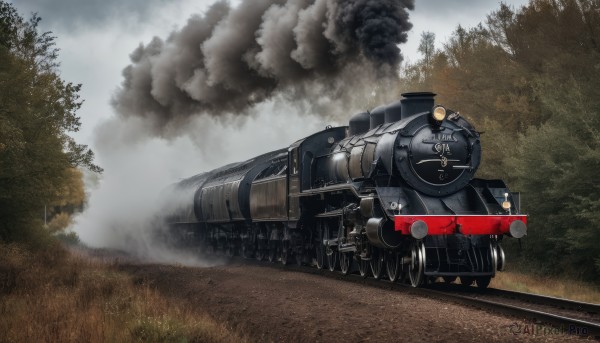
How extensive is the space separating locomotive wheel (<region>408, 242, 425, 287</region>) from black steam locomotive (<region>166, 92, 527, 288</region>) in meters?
0.02

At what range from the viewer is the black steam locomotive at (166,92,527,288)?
13.5m

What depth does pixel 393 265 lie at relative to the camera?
14.7 meters

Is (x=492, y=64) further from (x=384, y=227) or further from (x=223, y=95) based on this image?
(x=384, y=227)

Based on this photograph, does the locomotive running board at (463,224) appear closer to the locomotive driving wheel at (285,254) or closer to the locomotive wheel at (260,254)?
the locomotive driving wheel at (285,254)

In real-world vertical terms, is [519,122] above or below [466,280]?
above

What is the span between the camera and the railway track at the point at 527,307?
8.79 m

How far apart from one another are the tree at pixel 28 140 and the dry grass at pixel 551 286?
40.4 feet

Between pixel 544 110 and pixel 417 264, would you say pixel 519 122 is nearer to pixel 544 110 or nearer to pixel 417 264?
pixel 544 110

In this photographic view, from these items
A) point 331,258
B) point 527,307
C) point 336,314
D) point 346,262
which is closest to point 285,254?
point 331,258

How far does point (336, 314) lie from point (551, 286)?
30.3ft

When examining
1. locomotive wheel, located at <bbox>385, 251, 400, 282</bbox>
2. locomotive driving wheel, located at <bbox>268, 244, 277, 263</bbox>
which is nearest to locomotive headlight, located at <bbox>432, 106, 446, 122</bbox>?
locomotive wheel, located at <bbox>385, 251, 400, 282</bbox>

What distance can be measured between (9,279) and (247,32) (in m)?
10.3

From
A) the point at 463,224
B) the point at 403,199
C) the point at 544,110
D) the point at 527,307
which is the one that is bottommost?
the point at 527,307

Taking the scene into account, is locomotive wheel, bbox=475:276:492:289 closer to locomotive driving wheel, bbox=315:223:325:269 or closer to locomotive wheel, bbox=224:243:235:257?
locomotive driving wheel, bbox=315:223:325:269
